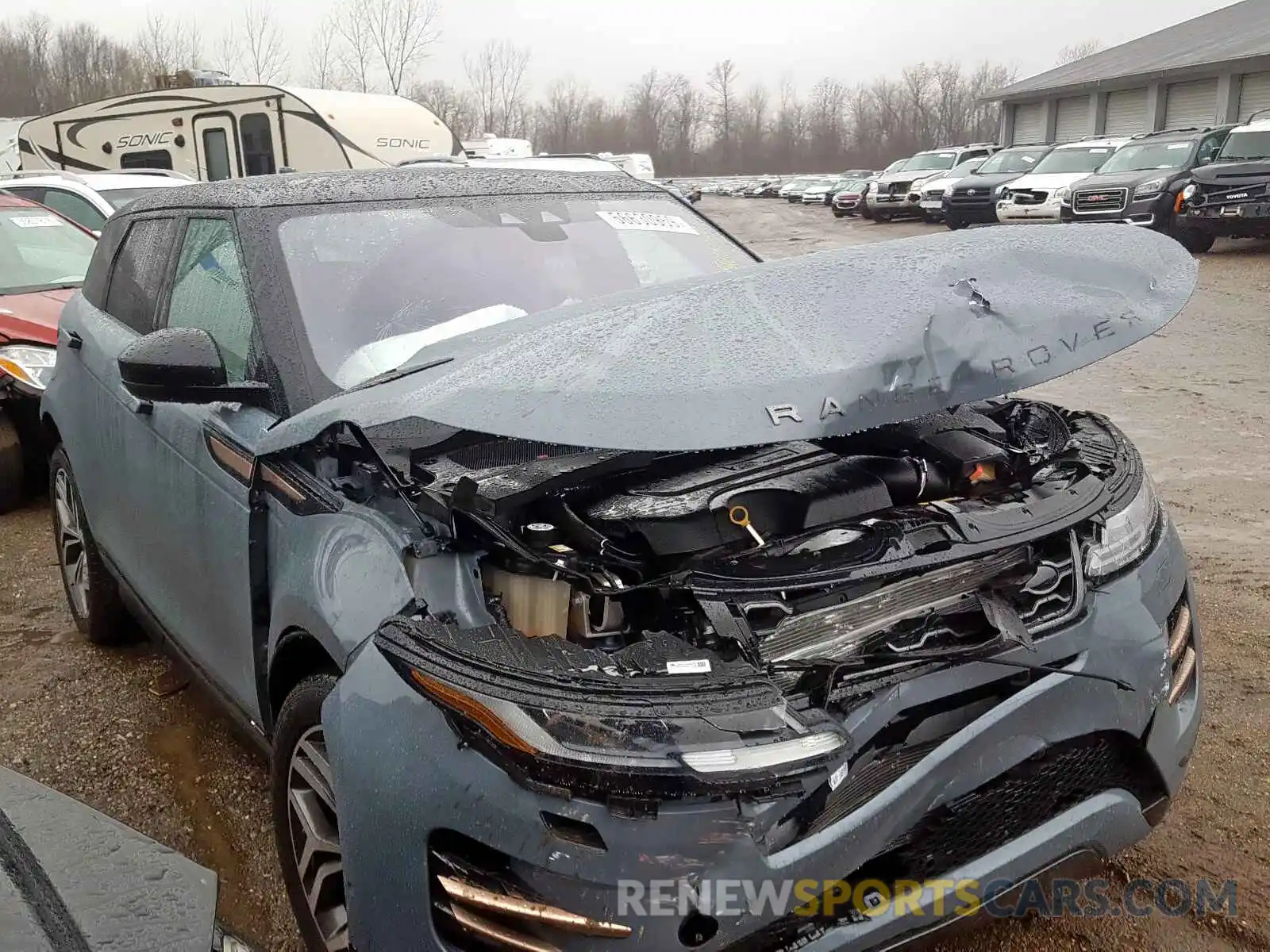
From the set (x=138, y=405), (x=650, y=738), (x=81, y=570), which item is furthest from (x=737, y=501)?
(x=81, y=570)

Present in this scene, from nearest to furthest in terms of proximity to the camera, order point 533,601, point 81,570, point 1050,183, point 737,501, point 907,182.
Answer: point 533,601 < point 737,501 < point 81,570 < point 1050,183 < point 907,182

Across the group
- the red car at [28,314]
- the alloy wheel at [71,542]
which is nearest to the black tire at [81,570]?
the alloy wheel at [71,542]

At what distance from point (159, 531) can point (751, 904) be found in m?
2.20

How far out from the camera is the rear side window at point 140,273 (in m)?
3.40

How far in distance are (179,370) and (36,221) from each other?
5912mm

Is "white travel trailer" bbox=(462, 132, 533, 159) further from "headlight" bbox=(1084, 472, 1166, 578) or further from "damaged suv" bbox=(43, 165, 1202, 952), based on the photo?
"headlight" bbox=(1084, 472, 1166, 578)

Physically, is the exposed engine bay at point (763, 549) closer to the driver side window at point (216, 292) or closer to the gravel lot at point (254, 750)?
the driver side window at point (216, 292)

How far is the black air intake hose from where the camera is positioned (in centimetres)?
234

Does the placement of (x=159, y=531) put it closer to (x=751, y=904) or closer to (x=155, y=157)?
(x=751, y=904)

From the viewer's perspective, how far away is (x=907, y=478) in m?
2.35

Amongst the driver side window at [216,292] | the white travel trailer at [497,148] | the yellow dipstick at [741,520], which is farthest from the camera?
the white travel trailer at [497,148]

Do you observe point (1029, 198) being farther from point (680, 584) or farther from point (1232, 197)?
point (680, 584)

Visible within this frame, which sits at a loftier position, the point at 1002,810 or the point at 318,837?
the point at 1002,810

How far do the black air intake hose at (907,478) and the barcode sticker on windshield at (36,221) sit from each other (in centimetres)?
694
